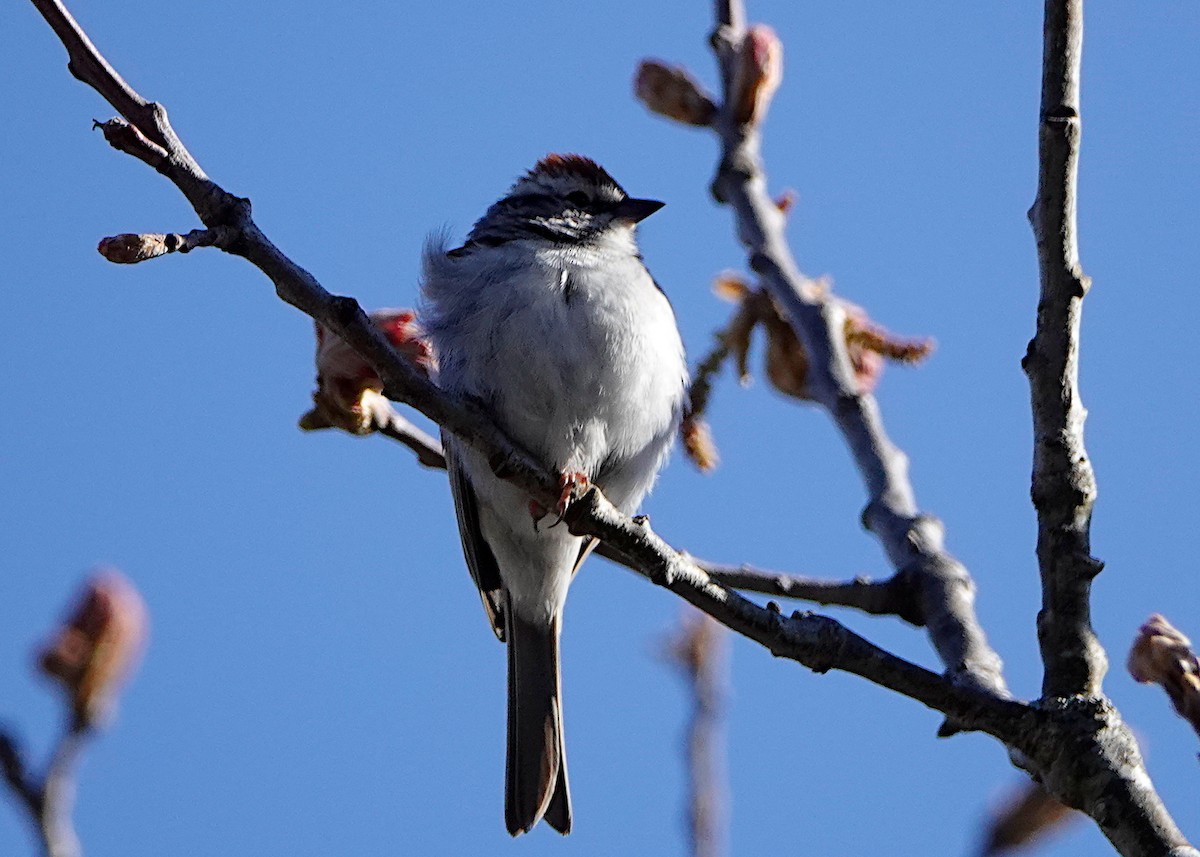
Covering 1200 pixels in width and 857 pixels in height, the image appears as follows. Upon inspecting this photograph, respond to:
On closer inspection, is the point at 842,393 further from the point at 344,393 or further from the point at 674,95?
the point at 344,393

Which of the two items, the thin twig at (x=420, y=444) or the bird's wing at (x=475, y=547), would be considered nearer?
the thin twig at (x=420, y=444)

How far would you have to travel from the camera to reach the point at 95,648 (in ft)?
8.43

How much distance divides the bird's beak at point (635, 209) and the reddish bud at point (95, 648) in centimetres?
280

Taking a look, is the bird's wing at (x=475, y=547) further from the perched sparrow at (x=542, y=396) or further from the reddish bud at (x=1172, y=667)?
the reddish bud at (x=1172, y=667)

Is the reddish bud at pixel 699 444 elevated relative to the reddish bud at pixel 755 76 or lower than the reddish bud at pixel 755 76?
lower

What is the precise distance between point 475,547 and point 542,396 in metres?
0.84

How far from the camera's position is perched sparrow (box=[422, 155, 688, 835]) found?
3992 mm

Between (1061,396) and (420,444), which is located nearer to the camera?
(1061,396)

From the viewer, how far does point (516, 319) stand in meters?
3.98

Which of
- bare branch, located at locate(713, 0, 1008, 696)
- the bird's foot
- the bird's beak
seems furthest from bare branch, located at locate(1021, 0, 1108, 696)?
the bird's beak

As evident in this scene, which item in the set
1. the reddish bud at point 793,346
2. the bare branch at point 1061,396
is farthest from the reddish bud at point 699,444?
the bare branch at point 1061,396

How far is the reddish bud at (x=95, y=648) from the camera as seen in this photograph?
2.46 metres

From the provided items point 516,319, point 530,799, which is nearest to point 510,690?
point 530,799

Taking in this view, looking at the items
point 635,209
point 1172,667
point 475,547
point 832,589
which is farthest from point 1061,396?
point 635,209
